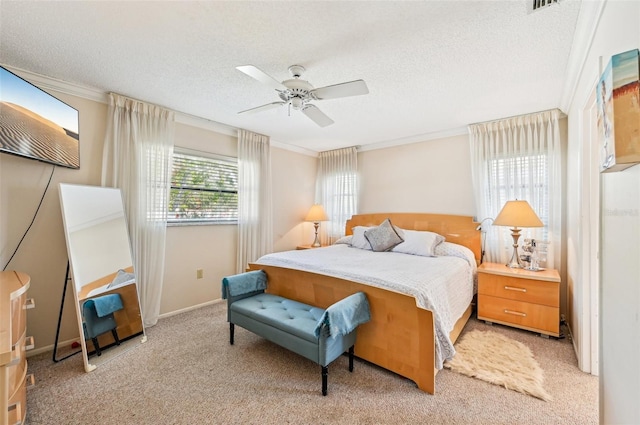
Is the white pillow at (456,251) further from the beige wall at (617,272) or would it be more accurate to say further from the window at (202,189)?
the window at (202,189)

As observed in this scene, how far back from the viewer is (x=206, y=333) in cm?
275

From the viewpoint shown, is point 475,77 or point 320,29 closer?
point 320,29

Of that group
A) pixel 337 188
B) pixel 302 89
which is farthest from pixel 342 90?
pixel 337 188

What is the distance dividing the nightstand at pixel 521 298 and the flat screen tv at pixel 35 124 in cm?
429

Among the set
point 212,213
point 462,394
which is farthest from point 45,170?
point 462,394

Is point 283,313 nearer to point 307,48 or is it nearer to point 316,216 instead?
point 307,48

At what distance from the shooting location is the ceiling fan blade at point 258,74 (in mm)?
1727

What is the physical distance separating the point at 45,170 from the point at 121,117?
84 centimetres

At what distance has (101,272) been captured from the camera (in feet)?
8.01

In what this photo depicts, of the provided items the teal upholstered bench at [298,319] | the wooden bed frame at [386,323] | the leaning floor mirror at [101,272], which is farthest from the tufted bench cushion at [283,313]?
the leaning floor mirror at [101,272]

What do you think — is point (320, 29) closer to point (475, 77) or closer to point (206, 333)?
point (475, 77)

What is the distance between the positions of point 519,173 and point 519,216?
0.71 m

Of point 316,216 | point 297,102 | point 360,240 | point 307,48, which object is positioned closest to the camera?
point 307,48

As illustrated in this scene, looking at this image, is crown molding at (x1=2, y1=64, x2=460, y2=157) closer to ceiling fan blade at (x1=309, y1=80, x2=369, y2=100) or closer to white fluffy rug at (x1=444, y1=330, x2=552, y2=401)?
ceiling fan blade at (x1=309, y1=80, x2=369, y2=100)
